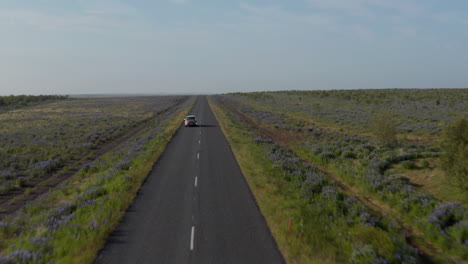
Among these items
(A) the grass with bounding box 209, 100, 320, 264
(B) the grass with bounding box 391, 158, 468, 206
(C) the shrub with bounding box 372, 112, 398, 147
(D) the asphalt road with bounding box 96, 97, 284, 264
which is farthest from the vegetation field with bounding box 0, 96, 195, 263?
(C) the shrub with bounding box 372, 112, 398, 147

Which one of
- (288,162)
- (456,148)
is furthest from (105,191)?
(456,148)

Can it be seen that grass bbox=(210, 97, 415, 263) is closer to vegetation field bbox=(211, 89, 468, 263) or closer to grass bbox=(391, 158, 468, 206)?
vegetation field bbox=(211, 89, 468, 263)

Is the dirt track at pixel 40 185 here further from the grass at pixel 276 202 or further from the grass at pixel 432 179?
the grass at pixel 432 179

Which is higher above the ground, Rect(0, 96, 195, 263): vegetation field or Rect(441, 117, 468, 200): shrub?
Rect(441, 117, 468, 200): shrub

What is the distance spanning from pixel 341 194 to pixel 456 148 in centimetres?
547

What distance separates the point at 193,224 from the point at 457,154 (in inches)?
474

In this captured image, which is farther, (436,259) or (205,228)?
(205,228)

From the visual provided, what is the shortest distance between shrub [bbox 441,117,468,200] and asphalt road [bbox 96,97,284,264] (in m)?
8.78

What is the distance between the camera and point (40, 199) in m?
14.2

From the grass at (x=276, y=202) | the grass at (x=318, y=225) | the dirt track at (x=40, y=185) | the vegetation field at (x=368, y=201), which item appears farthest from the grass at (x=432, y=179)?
the dirt track at (x=40, y=185)

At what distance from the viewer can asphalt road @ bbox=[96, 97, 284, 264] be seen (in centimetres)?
874

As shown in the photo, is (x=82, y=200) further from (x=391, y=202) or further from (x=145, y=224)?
(x=391, y=202)

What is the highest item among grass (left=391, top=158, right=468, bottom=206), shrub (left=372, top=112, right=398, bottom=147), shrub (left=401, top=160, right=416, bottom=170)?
shrub (left=372, top=112, right=398, bottom=147)

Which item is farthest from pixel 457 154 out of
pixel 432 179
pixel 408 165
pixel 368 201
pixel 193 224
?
pixel 193 224
